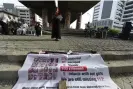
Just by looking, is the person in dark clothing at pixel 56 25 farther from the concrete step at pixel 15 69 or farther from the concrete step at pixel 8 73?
the concrete step at pixel 8 73

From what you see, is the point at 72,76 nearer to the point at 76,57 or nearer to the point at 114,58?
the point at 76,57

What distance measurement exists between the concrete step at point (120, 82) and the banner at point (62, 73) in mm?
135

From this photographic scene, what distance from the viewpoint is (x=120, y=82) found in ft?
8.09

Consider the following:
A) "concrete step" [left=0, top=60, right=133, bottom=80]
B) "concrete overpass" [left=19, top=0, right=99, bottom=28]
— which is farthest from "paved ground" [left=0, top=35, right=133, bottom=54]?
"concrete overpass" [left=19, top=0, right=99, bottom=28]

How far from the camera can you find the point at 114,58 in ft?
10.5

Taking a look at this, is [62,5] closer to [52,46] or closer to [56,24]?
[56,24]

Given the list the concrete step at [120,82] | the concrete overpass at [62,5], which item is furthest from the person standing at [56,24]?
the concrete overpass at [62,5]

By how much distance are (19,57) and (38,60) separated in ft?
1.64

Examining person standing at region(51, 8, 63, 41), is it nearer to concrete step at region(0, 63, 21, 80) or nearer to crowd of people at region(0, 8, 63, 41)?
crowd of people at region(0, 8, 63, 41)

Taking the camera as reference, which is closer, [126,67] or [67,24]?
[126,67]

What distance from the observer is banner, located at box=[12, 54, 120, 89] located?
2.25m

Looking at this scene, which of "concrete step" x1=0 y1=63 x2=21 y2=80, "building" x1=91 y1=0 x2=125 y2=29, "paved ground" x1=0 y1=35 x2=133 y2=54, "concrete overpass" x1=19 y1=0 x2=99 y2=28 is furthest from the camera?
"building" x1=91 y1=0 x2=125 y2=29

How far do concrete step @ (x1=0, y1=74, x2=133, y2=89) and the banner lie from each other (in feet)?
0.44

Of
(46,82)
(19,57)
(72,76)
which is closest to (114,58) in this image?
(72,76)
